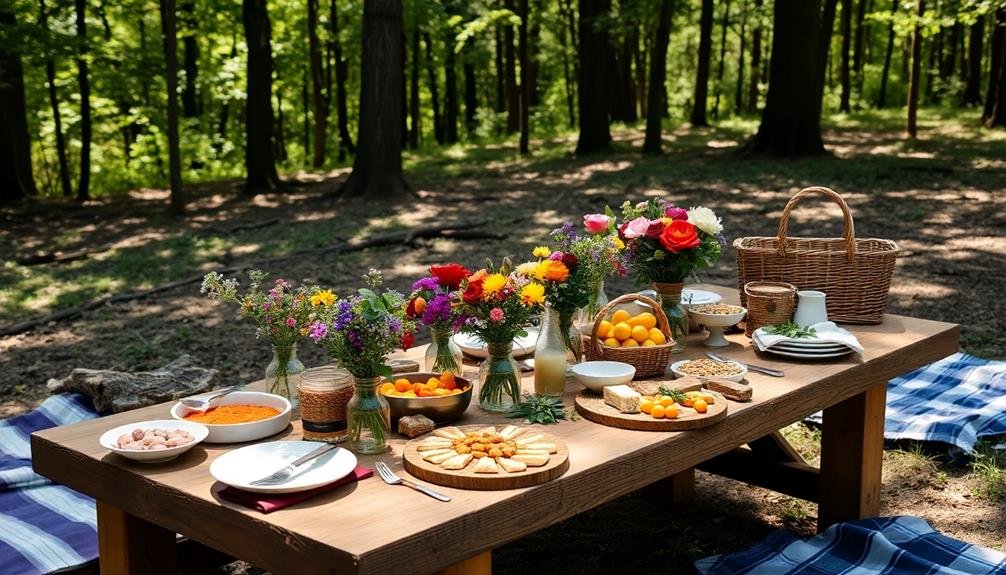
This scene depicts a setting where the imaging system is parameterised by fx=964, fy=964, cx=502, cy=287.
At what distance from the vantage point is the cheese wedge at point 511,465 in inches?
81.6

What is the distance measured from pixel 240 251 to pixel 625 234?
650 centimetres

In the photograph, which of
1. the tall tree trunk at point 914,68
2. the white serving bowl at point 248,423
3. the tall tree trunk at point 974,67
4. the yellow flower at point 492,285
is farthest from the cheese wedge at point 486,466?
the tall tree trunk at point 974,67

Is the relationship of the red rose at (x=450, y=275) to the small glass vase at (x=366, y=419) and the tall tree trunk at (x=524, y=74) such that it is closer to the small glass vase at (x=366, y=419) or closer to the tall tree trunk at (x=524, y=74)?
the small glass vase at (x=366, y=419)

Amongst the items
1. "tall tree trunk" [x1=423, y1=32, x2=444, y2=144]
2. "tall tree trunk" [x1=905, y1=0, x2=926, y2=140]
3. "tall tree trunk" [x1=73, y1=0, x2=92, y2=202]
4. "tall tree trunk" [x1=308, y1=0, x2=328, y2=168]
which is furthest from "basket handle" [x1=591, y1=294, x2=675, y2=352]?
"tall tree trunk" [x1=423, y1=32, x2=444, y2=144]

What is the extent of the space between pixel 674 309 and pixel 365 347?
4.22 feet

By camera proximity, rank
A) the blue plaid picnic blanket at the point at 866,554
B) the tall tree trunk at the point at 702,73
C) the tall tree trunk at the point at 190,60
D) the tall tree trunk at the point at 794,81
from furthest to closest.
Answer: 1. the tall tree trunk at the point at 702,73
2. the tall tree trunk at the point at 190,60
3. the tall tree trunk at the point at 794,81
4. the blue plaid picnic blanket at the point at 866,554

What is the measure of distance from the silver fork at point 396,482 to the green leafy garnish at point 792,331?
1.52 metres

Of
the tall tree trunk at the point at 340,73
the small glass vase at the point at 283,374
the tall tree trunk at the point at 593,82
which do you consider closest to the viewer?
the small glass vase at the point at 283,374

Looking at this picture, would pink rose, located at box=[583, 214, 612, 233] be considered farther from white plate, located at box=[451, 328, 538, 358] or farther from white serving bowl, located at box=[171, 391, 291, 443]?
white serving bowl, located at box=[171, 391, 291, 443]

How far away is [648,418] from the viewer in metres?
2.43

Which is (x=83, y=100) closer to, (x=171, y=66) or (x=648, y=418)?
(x=171, y=66)

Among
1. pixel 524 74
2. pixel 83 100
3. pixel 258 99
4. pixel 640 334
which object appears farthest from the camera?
pixel 524 74

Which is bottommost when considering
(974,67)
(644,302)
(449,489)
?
(449,489)

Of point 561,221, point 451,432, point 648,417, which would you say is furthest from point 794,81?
point 451,432
